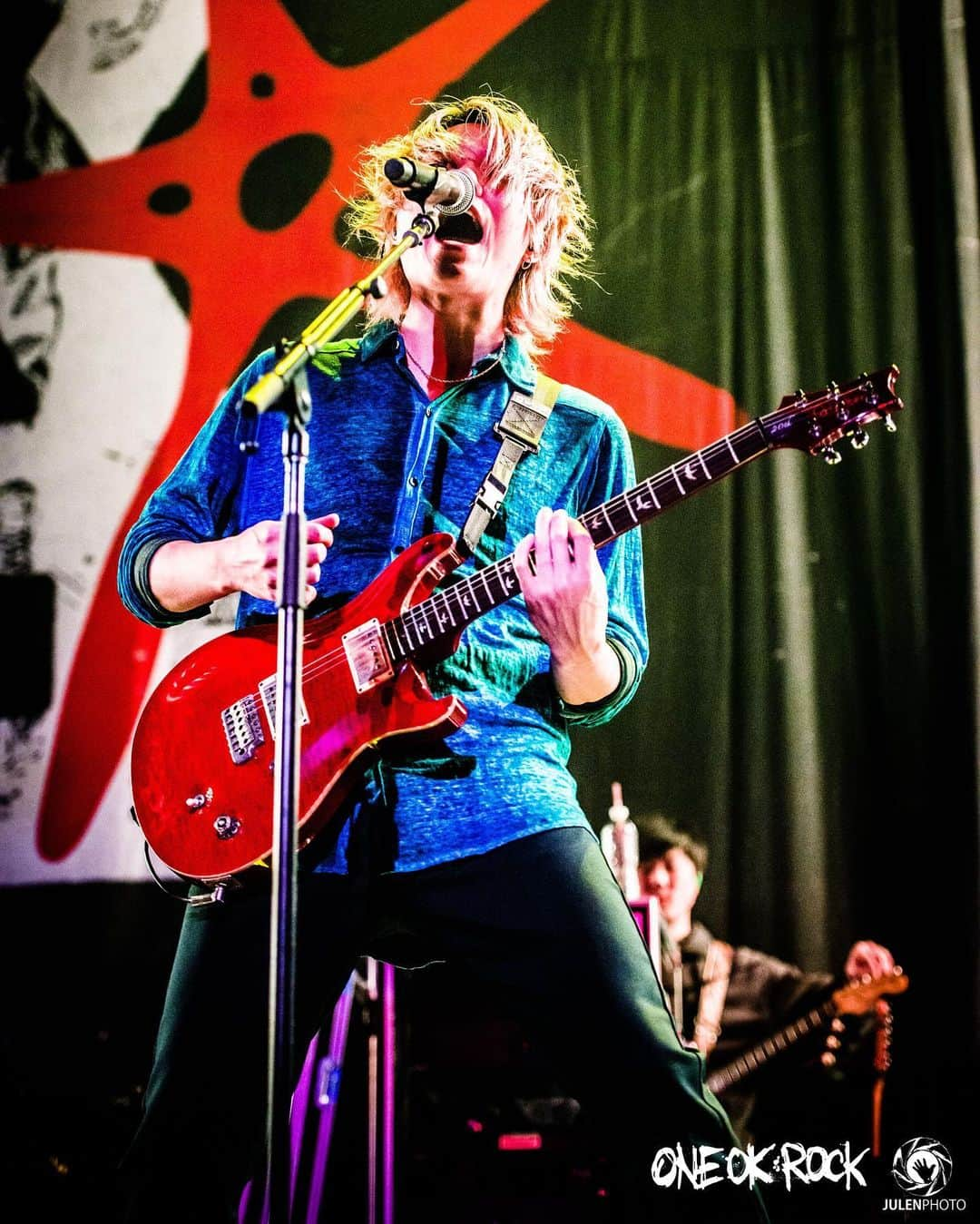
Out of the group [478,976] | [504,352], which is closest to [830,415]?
[504,352]

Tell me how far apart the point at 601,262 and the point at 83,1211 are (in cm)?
290

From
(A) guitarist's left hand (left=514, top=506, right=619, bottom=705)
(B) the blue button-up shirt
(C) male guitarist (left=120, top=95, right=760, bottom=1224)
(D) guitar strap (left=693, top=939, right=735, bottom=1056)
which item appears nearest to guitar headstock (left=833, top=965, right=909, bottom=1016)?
(D) guitar strap (left=693, top=939, right=735, bottom=1056)

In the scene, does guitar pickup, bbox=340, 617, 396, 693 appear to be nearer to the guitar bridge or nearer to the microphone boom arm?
the guitar bridge

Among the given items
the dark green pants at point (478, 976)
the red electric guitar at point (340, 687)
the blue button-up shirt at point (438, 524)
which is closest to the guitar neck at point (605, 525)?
the red electric guitar at point (340, 687)

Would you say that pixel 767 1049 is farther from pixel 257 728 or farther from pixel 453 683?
pixel 257 728

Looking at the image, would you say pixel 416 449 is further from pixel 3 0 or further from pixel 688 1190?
pixel 3 0

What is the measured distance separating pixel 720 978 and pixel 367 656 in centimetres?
149

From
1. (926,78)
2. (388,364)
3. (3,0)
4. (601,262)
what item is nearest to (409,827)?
(388,364)

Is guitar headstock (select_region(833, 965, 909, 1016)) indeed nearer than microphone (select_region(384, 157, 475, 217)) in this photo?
No

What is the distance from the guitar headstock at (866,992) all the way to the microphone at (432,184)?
2146 mm

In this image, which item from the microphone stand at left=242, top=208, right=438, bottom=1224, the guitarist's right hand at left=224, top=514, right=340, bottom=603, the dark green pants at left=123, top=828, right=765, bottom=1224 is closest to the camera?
the microphone stand at left=242, top=208, right=438, bottom=1224

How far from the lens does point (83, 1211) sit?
289 centimetres

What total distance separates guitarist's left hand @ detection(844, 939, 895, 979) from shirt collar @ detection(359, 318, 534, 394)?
1.69 meters

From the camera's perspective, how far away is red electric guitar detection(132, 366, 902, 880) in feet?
6.81
